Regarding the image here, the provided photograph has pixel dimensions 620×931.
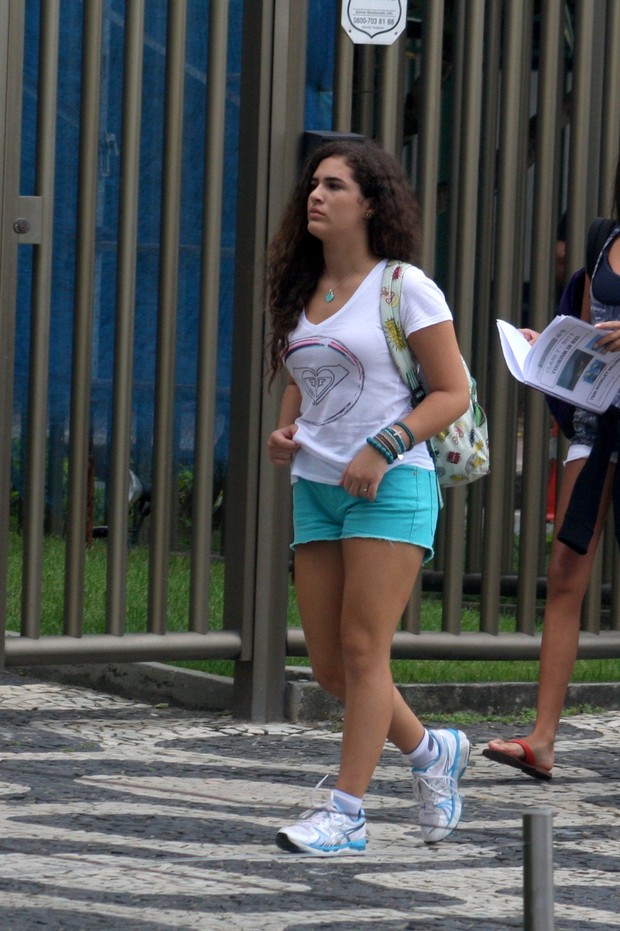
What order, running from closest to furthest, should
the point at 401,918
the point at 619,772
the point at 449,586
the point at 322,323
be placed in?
the point at 401,918, the point at 322,323, the point at 619,772, the point at 449,586

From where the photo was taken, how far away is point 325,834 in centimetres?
433

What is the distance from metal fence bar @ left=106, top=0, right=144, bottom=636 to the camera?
20.0ft

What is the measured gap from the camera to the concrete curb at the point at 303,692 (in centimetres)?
637

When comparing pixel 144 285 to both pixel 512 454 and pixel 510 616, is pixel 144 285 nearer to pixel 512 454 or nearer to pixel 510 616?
pixel 512 454

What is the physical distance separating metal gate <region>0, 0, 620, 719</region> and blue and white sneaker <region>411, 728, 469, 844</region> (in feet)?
5.41

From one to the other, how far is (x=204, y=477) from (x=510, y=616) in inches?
81.8

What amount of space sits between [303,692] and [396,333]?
6.92 ft

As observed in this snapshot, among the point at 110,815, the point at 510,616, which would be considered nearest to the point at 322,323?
the point at 110,815

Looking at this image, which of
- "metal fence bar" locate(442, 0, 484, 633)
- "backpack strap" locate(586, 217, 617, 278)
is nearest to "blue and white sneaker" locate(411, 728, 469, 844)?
"backpack strap" locate(586, 217, 617, 278)

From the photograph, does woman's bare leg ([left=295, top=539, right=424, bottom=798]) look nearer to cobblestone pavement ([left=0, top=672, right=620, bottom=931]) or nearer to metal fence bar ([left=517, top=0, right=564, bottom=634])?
cobblestone pavement ([left=0, top=672, right=620, bottom=931])

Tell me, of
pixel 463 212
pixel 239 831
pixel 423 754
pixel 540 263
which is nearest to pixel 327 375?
pixel 423 754

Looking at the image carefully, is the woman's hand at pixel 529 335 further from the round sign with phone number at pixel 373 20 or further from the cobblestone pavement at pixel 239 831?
the round sign with phone number at pixel 373 20

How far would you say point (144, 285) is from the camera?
21.7ft

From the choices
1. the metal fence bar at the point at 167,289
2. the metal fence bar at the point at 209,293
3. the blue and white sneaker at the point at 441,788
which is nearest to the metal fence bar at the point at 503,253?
the metal fence bar at the point at 209,293
